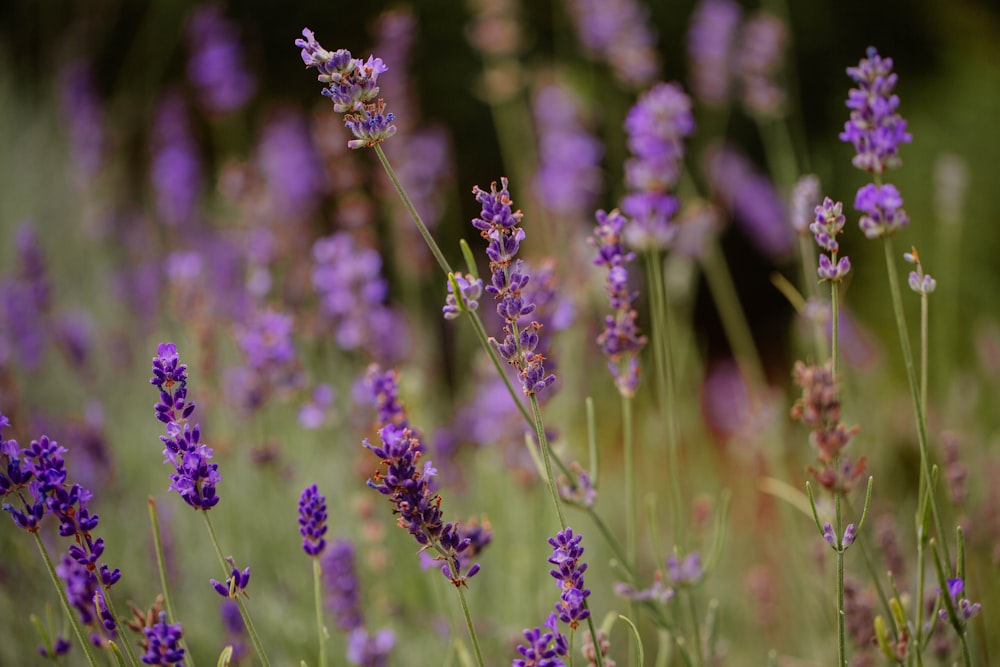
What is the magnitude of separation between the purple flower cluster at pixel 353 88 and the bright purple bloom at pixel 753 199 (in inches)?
79.4

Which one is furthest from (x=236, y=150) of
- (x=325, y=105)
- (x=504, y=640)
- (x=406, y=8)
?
(x=504, y=640)

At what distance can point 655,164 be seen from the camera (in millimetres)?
1639

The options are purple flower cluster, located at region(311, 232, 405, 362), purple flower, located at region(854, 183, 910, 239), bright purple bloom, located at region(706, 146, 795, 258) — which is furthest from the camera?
bright purple bloom, located at region(706, 146, 795, 258)

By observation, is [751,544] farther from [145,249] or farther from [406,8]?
[406,8]

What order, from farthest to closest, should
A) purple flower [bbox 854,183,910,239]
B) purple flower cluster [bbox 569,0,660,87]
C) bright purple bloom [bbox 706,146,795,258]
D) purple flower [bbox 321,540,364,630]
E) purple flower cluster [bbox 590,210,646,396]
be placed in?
bright purple bloom [bbox 706,146,795,258] < purple flower cluster [bbox 569,0,660,87] < purple flower [bbox 321,540,364,630] < purple flower cluster [bbox 590,210,646,396] < purple flower [bbox 854,183,910,239]

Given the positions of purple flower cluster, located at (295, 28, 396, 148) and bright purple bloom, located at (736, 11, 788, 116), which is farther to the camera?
bright purple bloom, located at (736, 11, 788, 116)

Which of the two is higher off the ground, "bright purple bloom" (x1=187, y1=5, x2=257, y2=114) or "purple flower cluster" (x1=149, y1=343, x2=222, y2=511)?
"bright purple bloom" (x1=187, y1=5, x2=257, y2=114)

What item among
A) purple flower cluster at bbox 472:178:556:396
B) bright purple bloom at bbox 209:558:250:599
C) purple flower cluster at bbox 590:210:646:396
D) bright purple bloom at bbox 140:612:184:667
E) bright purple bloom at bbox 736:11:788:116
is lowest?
bright purple bloom at bbox 140:612:184:667

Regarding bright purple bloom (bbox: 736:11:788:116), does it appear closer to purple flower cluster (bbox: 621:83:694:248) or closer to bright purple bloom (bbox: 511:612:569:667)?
purple flower cluster (bbox: 621:83:694:248)

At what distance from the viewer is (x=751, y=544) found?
2818 millimetres

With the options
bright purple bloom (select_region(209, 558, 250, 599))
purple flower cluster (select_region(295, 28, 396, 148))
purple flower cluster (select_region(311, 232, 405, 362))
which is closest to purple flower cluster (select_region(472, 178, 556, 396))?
purple flower cluster (select_region(295, 28, 396, 148))

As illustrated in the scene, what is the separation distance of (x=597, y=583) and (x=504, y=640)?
2.34 feet

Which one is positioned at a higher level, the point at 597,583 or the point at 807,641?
the point at 597,583

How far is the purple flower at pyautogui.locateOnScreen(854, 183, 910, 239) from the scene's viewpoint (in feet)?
3.51
